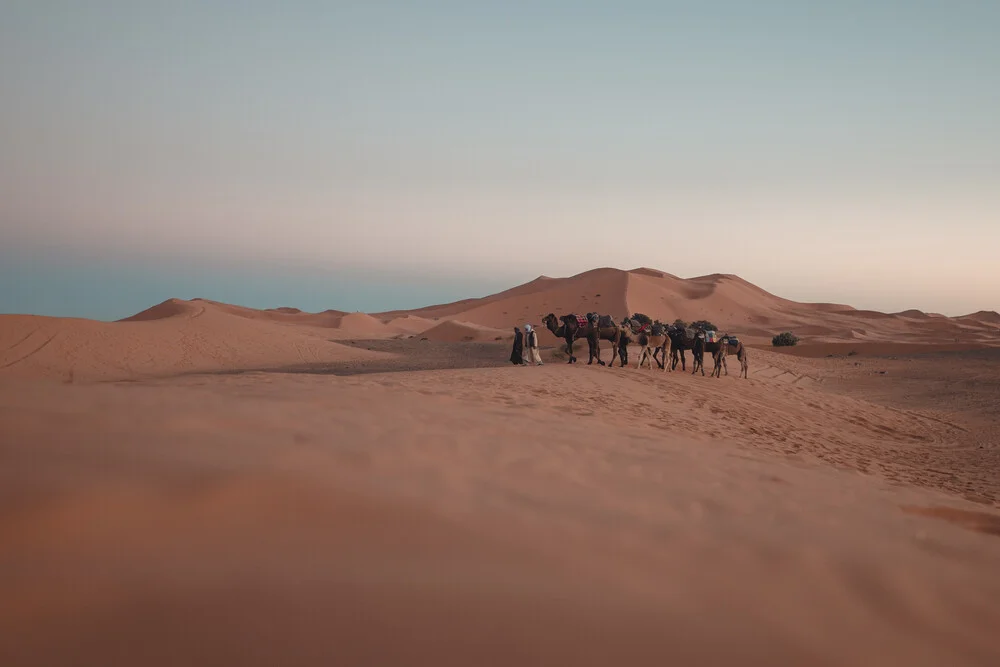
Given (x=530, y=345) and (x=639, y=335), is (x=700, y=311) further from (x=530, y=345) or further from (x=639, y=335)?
(x=530, y=345)

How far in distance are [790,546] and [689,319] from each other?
A: 51596mm

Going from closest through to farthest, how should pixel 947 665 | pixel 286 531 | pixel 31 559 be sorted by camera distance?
pixel 31 559
pixel 947 665
pixel 286 531

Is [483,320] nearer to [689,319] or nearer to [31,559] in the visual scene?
[689,319]

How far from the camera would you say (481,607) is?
228 centimetres

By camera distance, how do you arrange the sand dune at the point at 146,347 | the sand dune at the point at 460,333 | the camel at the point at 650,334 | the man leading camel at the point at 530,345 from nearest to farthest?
the camel at the point at 650,334, the man leading camel at the point at 530,345, the sand dune at the point at 146,347, the sand dune at the point at 460,333

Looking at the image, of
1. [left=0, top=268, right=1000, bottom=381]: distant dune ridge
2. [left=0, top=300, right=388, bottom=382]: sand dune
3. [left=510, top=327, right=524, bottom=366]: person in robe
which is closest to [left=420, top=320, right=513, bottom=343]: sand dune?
[left=0, top=268, right=1000, bottom=381]: distant dune ridge

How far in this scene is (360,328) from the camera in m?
49.6

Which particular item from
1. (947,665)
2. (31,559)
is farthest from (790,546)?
(31,559)

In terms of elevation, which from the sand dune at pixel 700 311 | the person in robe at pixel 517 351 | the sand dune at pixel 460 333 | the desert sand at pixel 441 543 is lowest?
the desert sand at pixel 441 543

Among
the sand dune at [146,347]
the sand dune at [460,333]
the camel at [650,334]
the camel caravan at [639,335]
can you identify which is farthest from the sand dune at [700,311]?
the camel at [650,334]

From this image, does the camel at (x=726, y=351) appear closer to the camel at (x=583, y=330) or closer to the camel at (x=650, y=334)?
the camel at (x=650, y=334)

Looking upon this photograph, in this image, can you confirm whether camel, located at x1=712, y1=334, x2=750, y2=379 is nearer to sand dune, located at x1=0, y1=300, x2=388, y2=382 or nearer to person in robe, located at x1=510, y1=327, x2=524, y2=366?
person in robe, located at x1=510, y1=327, x2=524, y2=366

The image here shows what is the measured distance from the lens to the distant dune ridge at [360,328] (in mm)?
20891

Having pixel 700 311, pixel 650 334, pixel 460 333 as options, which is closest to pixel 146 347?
pixel 650 334
